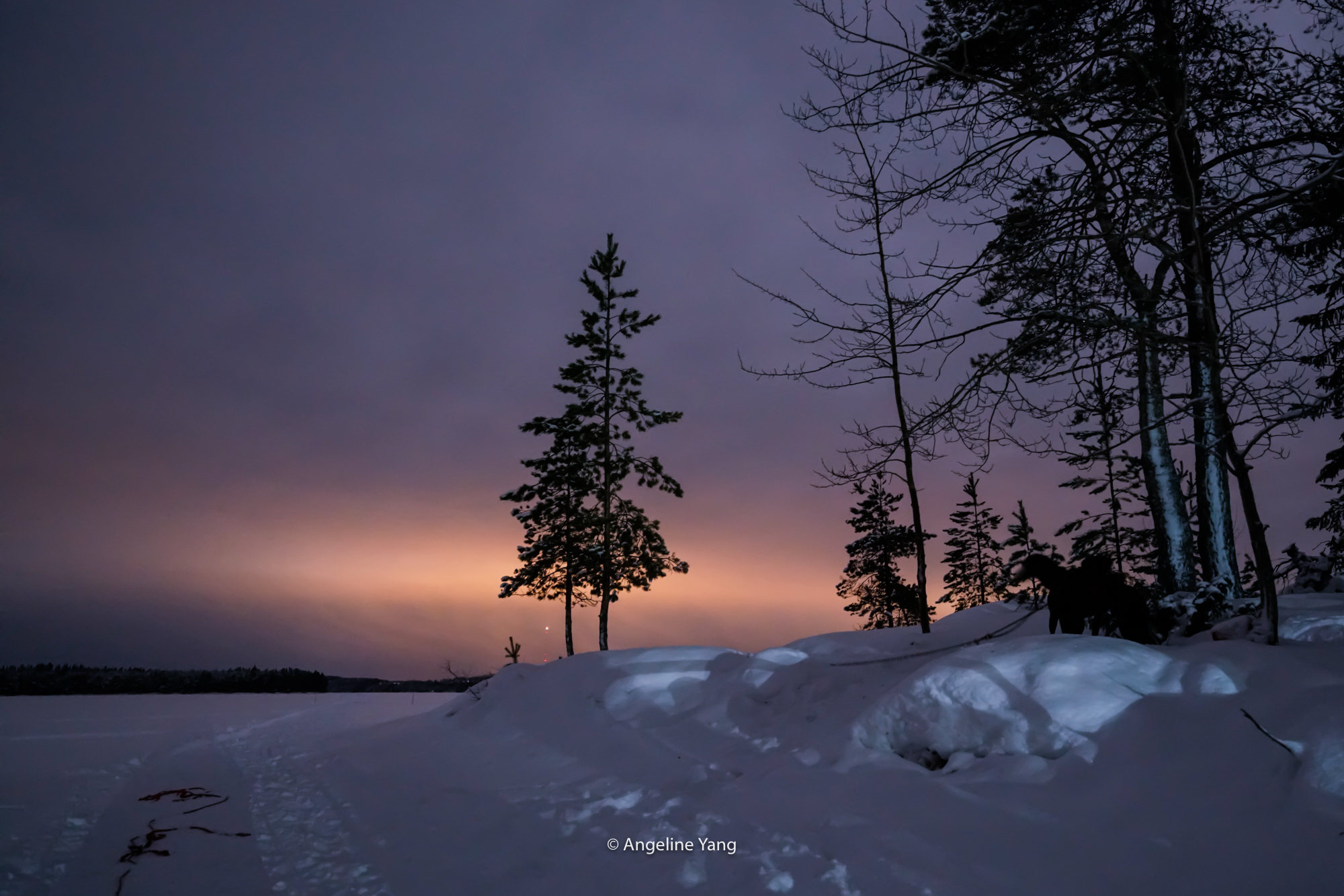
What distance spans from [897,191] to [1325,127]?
5.02 meters

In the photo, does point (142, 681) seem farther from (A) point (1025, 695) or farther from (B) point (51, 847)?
(A) point (1025, 695)

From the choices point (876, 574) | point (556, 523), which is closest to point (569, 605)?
point (556, 523)

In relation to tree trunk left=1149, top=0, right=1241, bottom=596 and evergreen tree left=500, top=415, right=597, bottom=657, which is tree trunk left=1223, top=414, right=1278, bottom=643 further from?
evergreen tree left=500, top=415, right=597, bottom=657

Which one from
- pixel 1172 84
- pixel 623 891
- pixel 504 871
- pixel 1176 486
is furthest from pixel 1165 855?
pixel 1172 84

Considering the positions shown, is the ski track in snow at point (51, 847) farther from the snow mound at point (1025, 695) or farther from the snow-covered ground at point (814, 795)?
Result: the snow mound at point (1025, 695)

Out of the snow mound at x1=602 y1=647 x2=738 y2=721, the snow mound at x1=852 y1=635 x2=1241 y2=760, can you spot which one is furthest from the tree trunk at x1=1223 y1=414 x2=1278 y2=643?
the snow mound at x1=602 y1=647 x2=738 y2=721

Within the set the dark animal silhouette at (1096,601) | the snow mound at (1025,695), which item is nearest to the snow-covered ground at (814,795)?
the snow mound at (1025,695)

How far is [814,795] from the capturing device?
192 inches

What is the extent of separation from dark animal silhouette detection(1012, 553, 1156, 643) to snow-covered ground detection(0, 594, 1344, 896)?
683 mm

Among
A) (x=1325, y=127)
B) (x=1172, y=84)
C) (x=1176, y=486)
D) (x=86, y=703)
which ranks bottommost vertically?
(x=86, y=703)

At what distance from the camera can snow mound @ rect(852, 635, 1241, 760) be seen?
486 cm

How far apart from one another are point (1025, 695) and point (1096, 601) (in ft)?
12.3

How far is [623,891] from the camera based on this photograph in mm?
3730

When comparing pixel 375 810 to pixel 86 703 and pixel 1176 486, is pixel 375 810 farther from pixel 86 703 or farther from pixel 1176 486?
pixel 86 703
